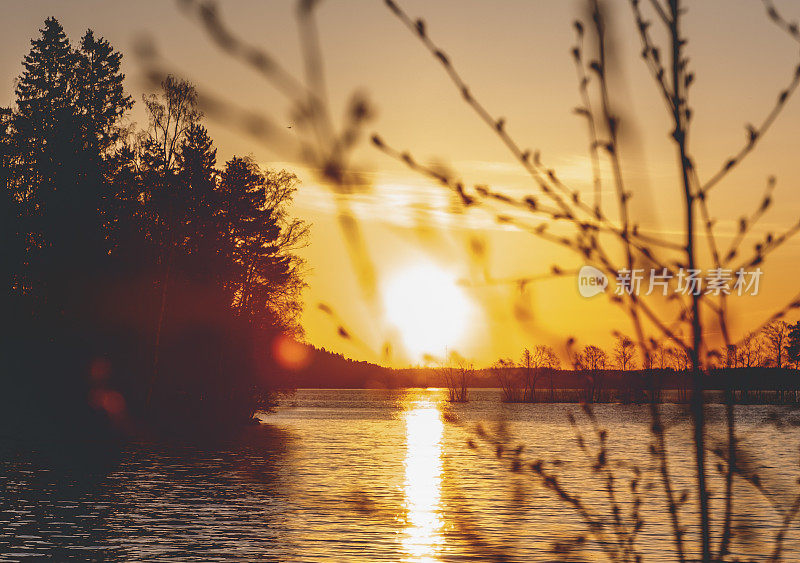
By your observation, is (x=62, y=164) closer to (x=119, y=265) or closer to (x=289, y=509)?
(x=119, y=265)

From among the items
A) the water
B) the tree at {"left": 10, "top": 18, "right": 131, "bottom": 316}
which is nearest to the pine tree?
the tree at {"left": 10, "top": 18, "right": 131, "bottom": 316}

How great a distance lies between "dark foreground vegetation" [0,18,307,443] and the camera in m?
46.2

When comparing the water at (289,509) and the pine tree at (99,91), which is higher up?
the pine tree at (99,91)

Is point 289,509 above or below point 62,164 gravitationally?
below

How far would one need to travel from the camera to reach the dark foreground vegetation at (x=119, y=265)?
152ft

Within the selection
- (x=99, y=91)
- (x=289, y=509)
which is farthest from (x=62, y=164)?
(x=289, y=509)

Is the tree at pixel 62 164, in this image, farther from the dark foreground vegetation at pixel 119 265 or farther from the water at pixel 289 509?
the water at pixel 289 509

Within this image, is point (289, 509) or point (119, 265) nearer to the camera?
point (289, 509)

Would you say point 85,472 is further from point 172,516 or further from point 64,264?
point 64,264

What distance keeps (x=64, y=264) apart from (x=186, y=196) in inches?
296

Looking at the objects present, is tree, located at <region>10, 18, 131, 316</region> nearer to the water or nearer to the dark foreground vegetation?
the dark foreground vegetation

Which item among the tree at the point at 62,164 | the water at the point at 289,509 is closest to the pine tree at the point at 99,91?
the tree at the point at 62,164

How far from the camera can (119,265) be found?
157ft

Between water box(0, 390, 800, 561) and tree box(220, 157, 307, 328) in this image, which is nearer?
water box(0, 390, 800, 561)
